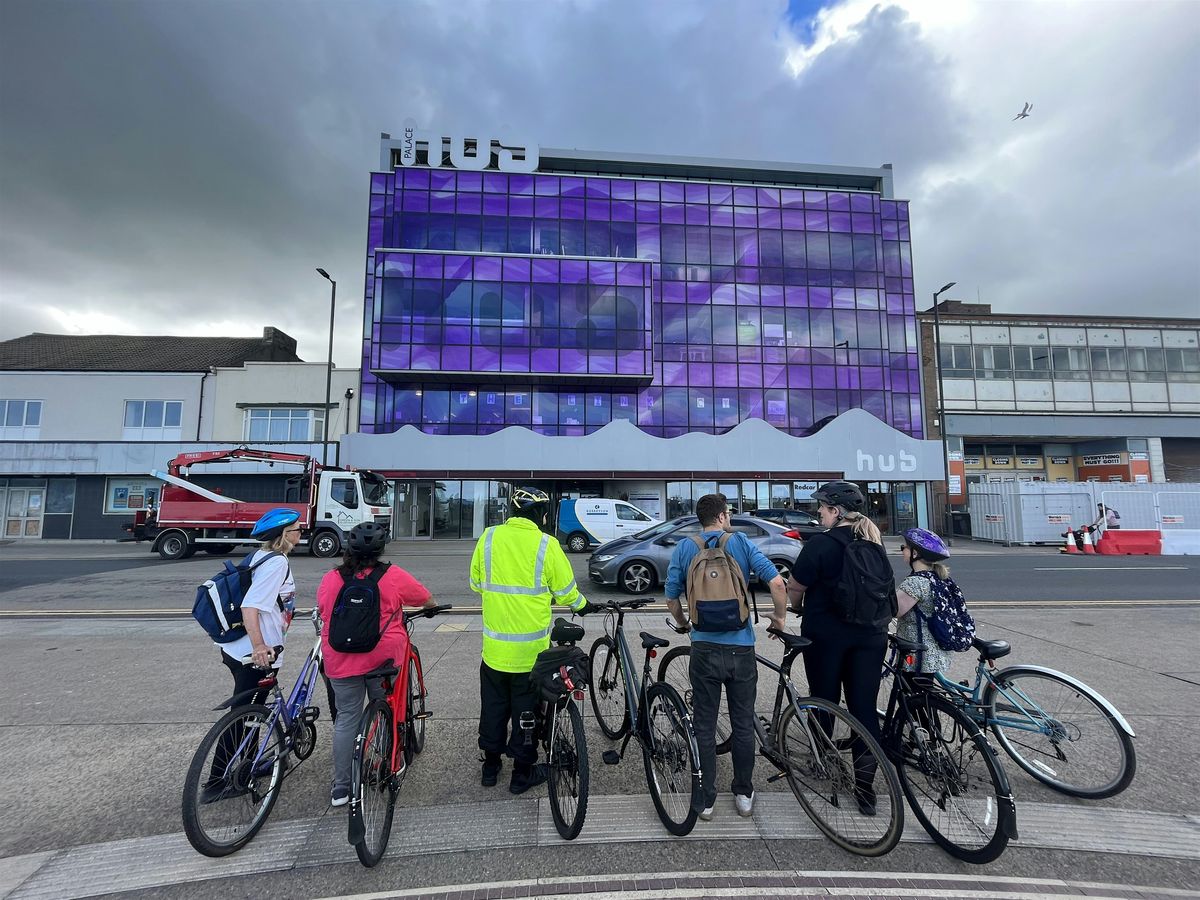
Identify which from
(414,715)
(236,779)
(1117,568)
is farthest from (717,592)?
(1117,568)

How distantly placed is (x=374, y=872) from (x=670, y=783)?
1566 mm

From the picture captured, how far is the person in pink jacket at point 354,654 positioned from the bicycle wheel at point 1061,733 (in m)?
3.74

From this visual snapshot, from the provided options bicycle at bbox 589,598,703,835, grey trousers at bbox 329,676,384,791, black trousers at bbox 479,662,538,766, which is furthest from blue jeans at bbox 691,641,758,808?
grey trousers at bbox 329,676,384,791

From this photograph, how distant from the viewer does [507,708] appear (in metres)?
3.32

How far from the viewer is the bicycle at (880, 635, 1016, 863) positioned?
8.68ft

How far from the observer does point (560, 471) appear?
82.5 feet

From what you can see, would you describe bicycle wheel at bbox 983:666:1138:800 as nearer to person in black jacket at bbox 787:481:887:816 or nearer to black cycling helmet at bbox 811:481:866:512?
person in black jacket at bbox 787:481:887:816

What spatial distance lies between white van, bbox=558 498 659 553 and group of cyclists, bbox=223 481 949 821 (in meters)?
15.4

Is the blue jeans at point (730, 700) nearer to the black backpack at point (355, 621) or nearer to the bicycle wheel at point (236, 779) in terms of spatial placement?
the black backpack at point (355, 621)

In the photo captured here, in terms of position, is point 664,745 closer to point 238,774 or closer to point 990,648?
point 990,648

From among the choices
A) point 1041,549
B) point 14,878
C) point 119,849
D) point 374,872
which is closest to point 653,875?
point 374,872

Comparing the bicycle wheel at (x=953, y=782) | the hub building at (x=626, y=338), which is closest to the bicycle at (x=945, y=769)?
the bicycle wheel at (x=953, y=782)

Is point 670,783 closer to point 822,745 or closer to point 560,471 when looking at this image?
point 822,745

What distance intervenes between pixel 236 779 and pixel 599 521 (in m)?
16.5
